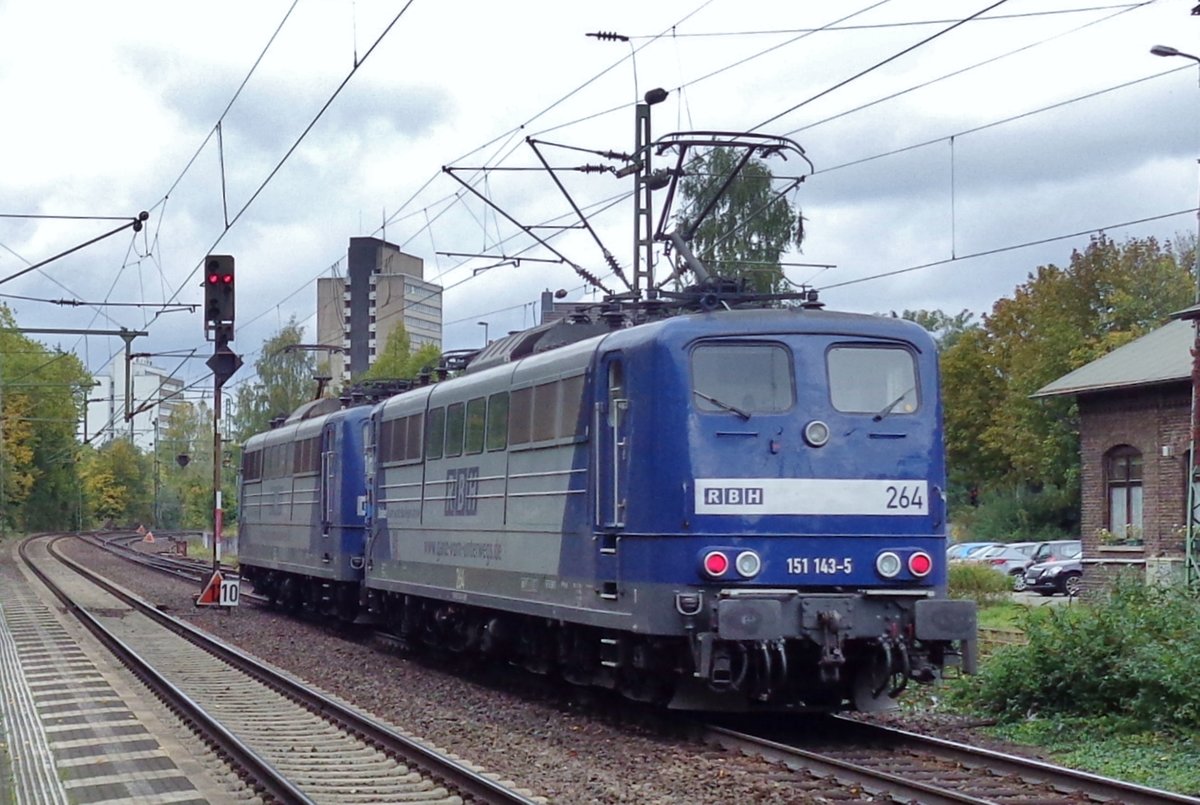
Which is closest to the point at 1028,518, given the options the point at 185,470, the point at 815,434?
the point at 815,434

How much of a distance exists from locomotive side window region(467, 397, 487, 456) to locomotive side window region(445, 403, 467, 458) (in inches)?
7.3

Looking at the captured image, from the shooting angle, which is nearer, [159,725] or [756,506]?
[756,506]

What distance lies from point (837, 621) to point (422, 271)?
444ft

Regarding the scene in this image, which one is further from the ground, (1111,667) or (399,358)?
(399,358)

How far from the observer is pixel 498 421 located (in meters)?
16.5

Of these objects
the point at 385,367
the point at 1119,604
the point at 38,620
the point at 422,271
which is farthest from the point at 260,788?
the point at 422,271

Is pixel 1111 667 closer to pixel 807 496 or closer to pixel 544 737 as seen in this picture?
pixel 807 496

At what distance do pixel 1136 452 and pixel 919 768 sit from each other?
884 inches

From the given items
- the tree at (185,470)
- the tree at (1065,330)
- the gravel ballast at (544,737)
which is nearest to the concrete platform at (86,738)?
the gravel ballast at (544,737)

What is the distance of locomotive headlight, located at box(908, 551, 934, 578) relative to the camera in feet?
42.0

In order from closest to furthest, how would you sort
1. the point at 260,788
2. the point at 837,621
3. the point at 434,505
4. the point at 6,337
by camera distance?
the point at 260,788 < the point at 837,621 < the point at 434,505 < the point at 6,337

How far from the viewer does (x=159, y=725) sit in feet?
47.3

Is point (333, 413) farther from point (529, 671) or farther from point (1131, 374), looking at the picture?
point (1131, 374)

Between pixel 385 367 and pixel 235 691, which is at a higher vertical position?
pixel 385 367
